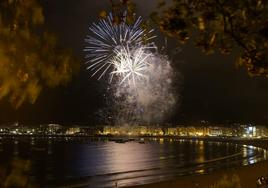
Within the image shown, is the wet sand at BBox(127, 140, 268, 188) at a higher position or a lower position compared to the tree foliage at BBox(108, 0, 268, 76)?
lower

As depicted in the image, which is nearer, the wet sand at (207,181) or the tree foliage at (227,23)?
the tree foliage at (227,23)

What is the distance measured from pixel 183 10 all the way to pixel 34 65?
1751 mm

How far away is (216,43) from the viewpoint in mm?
5352

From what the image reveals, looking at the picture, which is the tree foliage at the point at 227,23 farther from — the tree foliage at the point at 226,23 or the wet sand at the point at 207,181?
the wet sand at the point at 207,181

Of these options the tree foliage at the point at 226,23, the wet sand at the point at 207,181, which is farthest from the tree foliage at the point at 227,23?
the wet sand at the point at 207,181

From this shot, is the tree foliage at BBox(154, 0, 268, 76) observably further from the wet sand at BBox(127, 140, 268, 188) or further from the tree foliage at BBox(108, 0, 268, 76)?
the wet sand at BBox(127, 140, 268, 188)

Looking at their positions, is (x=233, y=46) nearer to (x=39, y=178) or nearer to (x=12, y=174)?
(x=12, y=174)

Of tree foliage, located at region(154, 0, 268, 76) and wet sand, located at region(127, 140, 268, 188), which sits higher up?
tree foliage, located at region(154, 0, 268, 76)

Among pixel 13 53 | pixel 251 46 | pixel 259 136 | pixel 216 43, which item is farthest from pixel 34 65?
pixel 259 136

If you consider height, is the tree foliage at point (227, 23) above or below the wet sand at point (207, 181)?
above

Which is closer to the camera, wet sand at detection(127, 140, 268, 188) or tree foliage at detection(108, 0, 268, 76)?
tree foliage at detection(108, 0, 268, 76)

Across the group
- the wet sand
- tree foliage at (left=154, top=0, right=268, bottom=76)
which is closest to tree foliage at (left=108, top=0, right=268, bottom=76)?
tree foliage at (left=154, top=0, right=268, bottom=76)

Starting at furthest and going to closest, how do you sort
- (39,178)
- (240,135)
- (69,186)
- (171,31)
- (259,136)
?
(240,135) → (259,136) → (39,178) → (69,186) → (171,31)

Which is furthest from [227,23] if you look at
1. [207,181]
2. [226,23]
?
[207,181]
